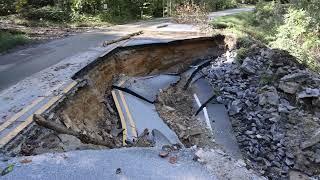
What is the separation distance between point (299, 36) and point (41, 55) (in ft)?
35.1

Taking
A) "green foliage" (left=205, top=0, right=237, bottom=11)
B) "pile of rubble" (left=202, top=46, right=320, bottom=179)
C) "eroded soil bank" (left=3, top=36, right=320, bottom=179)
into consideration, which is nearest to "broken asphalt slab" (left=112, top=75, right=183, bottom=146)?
"eroded soil bank" (left=3, top=36, right=320, bottom=179)

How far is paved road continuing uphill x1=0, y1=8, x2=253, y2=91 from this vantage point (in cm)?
976

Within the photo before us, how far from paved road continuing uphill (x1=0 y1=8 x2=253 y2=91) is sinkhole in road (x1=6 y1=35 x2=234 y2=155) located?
1.35 m

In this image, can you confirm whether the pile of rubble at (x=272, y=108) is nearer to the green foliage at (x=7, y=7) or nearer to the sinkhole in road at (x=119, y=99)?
the sinkhole in road at (x=119, y=99)

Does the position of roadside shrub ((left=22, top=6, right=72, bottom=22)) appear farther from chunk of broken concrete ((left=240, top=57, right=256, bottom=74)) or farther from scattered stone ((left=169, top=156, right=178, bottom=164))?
scattered stone ((left=169, top=156, right=178, bottom=164))

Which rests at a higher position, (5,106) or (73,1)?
(73,1)

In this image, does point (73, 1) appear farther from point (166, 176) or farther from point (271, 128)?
point (166, 176)

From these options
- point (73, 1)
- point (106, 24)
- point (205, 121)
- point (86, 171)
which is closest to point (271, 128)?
point (205, 121)

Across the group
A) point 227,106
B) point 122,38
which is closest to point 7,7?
point 122,38

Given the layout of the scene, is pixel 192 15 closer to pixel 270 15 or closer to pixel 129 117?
pixel 270 15

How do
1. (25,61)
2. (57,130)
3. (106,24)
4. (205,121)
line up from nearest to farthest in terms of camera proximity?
(57,130)
(205,121)
(25,61)
(106,24)

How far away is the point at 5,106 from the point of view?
7.30 meters

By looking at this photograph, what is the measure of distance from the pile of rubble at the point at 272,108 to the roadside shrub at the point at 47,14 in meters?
10.1

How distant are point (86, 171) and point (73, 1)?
18.6m
